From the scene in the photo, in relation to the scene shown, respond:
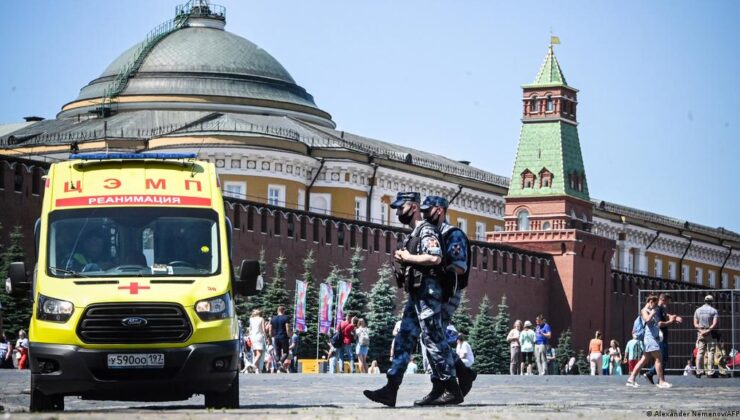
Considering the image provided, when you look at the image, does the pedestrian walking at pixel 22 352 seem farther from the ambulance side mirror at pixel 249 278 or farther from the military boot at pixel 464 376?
the ambulance side mirror at pixel 249 278

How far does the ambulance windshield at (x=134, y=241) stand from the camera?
1507 centimetres

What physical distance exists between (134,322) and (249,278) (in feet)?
3.71

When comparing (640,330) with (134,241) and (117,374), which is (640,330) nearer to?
(134,241)

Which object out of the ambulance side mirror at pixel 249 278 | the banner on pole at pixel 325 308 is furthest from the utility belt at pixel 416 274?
the banner on pole at pixel 325 308

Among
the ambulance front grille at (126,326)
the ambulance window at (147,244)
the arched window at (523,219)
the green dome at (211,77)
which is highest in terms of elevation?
the green dome at (211,77)

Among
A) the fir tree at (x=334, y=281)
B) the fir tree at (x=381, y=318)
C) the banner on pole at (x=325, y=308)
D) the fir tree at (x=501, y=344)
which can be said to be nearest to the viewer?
the banner on pole at (x=325, y=308)

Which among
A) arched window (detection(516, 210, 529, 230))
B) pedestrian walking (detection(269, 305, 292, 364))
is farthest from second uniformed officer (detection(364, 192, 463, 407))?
arched window (detection(516, 210, 529, 230))

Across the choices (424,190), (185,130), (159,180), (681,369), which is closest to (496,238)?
(424,190)

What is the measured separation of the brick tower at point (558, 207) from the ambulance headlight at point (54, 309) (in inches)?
2461

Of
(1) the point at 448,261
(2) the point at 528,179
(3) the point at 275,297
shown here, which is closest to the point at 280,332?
(3) the point at 275,297

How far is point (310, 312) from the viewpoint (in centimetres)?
5328

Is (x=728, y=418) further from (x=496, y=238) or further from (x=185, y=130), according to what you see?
(x=496, y=238)

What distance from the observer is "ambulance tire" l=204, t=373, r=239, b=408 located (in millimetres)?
15016

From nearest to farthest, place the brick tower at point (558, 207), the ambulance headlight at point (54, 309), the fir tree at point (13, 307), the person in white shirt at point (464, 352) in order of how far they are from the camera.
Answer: the ambulance headlight at point (54, 309), the person in white shirt at point (464, 352), the fir tree at point (13, 307), the brick tower at point (558, 207)
